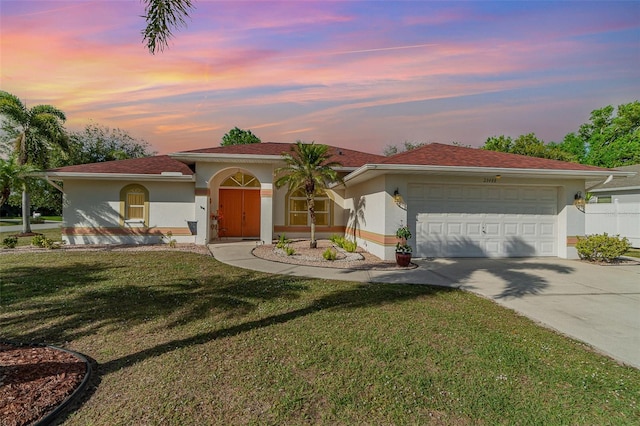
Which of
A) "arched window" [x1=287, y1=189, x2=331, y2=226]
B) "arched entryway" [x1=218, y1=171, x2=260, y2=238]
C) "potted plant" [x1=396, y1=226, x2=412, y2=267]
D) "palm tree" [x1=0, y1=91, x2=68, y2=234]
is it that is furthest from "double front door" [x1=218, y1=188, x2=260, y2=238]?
"palm tree" [x1=0, y1=91, x2=68, y2=234]

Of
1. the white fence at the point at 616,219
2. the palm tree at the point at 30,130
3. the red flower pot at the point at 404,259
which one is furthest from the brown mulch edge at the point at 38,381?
the white fence at the point at 616,219

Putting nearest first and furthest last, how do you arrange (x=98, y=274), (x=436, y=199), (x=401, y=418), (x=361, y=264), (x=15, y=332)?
(x=401, y=418)
(x=15, y=332)
(x=98, y=274)
(x=361, y=264)
(x=436, y=199)

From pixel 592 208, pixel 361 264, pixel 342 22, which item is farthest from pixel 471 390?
pixel 592 208

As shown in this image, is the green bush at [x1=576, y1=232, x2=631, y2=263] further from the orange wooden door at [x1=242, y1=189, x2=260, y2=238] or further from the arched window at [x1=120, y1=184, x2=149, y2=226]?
the arched window at [x1=120, y1=184, x2=149, y2=226]

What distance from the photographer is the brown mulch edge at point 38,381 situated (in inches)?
110

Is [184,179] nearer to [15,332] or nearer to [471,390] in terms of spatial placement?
[15,332]

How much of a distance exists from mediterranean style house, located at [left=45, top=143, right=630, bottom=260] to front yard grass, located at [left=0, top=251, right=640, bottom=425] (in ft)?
15.8

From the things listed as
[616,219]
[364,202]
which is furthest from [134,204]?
[616,219]

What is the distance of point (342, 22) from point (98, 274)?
917cm

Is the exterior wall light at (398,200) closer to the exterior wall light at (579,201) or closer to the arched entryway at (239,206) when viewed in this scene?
the exterior wall light at (579,201)

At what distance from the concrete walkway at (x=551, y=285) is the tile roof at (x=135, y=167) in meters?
5.42

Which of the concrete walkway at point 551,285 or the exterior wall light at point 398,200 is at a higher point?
the exterior wall light at point 398,200

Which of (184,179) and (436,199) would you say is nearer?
(436,199)

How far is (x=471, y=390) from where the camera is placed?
3.29m
